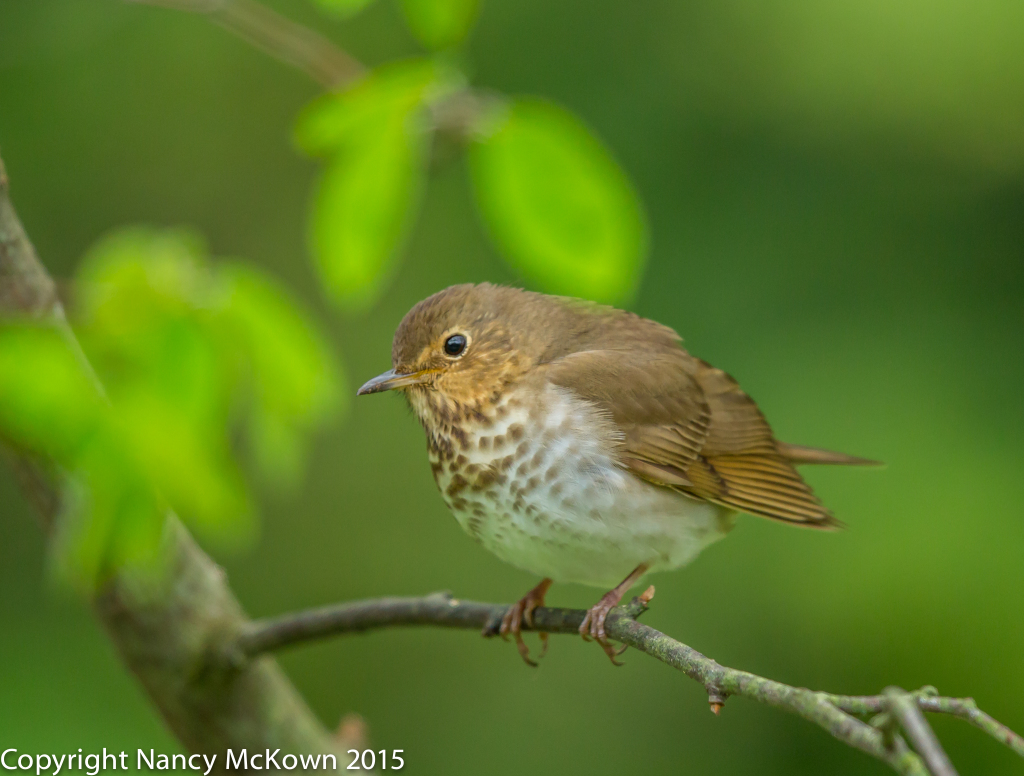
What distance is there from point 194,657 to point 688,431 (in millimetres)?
1276

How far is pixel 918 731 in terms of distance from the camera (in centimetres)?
108

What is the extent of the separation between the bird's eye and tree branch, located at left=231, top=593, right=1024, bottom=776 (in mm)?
549

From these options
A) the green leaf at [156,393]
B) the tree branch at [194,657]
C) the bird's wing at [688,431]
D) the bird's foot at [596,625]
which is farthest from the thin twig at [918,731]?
the tree branch at [194,657]

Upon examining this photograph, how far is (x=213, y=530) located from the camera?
5.31ft

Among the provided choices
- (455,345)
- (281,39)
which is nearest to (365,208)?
(281,39)

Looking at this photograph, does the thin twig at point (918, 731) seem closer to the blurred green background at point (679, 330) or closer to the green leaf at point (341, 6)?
the green leaf at point (341, 6)

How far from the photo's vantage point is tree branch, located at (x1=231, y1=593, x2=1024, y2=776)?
111 cm

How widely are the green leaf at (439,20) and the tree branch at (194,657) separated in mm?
1168

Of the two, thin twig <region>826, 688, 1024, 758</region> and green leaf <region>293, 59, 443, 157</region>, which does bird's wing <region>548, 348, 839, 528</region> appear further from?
thin twig <region>826, 688, 1024, 758</region>

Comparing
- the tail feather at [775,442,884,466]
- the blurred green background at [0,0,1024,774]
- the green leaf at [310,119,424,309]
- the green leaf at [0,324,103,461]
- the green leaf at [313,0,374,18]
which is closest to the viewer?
the green leaf at [0,324,103,461]

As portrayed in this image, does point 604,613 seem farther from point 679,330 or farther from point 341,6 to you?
point 679,330

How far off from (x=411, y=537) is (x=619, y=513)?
3195 mm

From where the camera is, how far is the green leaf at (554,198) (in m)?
1.87

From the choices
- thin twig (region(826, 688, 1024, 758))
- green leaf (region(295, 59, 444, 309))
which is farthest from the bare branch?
thin twig (region(826, 688, 1024, 758))
